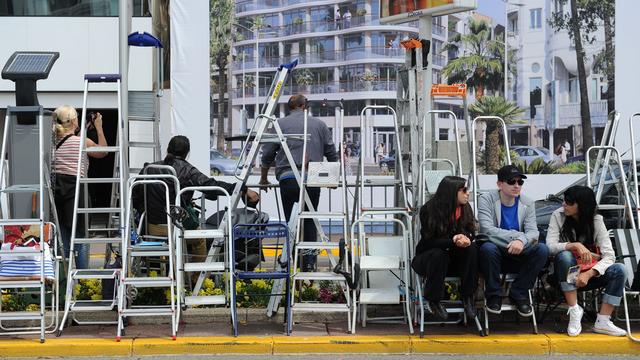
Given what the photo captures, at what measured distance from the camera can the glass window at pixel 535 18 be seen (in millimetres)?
16167

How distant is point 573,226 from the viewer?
840 centimetres

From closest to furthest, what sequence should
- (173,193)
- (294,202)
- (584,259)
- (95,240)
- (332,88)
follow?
(584,259) < (95,240) < (173,193) < (294,202) < (332,88)

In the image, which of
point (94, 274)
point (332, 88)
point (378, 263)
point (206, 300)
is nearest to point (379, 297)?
point (378, 263)

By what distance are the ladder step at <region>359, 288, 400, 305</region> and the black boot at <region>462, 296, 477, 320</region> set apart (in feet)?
1.94

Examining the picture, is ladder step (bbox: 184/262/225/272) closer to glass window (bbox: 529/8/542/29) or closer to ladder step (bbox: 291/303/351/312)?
ladder step (bbox: 291/303/351/312)

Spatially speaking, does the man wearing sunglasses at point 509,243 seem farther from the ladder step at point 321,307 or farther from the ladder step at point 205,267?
the ladder step at point 205,267

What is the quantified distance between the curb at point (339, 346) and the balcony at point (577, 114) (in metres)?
8.65

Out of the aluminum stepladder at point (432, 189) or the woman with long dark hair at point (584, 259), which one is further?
the aluminum stepladder at point (432, 189)

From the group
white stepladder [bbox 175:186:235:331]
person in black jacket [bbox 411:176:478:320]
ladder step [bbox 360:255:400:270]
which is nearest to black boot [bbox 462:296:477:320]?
person in black jacket [bbox 411:176:478:320]

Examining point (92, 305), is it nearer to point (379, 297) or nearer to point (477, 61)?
point (379, 297)

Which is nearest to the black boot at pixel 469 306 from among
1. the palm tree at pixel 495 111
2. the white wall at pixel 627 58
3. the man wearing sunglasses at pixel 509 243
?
the man wearing sunglasses at pixel 509 243

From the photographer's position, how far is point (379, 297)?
329 inches

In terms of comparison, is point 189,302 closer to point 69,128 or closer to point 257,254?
point 257,254

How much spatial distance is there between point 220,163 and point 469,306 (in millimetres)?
8562
